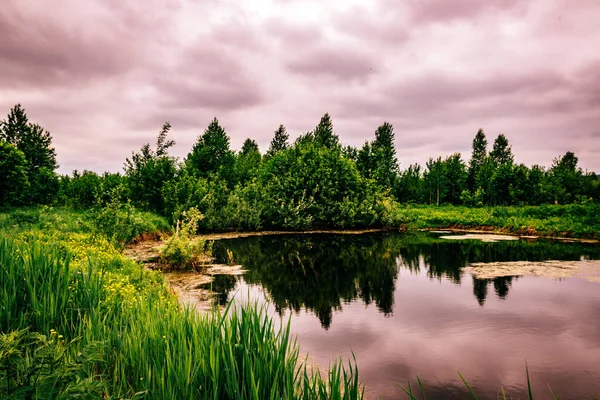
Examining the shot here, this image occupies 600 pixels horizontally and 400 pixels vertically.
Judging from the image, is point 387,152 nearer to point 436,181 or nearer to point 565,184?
point 436,181

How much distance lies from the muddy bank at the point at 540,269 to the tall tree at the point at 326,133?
4170 cm

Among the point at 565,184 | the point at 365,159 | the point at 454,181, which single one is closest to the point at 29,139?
the point at 365,159

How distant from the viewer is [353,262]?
18734 mm

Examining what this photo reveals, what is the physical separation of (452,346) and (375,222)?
2679cm

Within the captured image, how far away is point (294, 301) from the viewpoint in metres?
12.3

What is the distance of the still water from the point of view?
7.12 meters

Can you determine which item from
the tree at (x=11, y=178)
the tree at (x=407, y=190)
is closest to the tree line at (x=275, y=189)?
the tree at (x=11, y=178)

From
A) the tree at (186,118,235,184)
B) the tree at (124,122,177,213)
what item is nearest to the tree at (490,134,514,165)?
the tree at (186,118,235,184)

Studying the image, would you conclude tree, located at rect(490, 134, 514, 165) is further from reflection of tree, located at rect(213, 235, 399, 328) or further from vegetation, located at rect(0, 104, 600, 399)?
reflection of tree, located at rect(213, 235, 399, 328)

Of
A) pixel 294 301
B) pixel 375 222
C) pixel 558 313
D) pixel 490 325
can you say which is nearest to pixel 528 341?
pixel 490 325

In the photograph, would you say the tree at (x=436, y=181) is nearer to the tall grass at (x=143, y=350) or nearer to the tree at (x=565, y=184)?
the tree at (x=565, y=184)

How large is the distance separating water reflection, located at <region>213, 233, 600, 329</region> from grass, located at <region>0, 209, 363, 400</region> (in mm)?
6389

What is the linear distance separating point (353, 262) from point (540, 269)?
8153 mm

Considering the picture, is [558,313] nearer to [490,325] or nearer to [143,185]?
[490,325]
